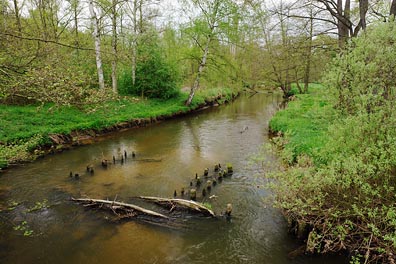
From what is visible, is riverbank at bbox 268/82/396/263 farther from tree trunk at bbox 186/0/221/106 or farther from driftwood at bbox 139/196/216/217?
tree trunk at bbox 186/0/221/106

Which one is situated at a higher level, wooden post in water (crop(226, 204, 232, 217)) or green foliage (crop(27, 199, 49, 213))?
green foliage (crop(27, 199, 49, 213))

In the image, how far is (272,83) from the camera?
30.7m

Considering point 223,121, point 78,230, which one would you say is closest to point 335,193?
point 78,230

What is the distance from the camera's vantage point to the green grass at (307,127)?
623 centimetres

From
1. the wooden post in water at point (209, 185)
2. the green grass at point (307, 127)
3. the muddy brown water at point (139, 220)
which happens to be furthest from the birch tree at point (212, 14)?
the wooden post in water at point (209, 185)

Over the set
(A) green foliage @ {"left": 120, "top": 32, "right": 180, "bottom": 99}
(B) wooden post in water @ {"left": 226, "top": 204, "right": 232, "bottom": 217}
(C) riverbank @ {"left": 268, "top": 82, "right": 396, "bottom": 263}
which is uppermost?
(A) green foliage @ {"left": 120, "top": 32, "right": 180, "bottom": 99}

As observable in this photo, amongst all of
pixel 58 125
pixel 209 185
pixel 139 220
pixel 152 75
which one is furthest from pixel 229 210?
pixel 152 75

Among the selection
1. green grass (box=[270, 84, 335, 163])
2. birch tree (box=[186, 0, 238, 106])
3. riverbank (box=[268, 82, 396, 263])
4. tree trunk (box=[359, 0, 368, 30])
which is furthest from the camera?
birch tree (box=[186, 0, 238, 106])

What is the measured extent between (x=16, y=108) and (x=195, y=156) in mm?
11128

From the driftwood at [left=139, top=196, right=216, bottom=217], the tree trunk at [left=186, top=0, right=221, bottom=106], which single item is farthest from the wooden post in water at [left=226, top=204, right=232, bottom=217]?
the tree trunk at [left=186, top=0, right=221, bottom=106]

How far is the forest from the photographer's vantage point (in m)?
4.88

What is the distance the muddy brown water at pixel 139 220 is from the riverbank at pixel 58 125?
1086 millimetres

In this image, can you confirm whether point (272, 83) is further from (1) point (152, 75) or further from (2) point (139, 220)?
(2) point (139, 220)

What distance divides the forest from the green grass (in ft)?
0.20
